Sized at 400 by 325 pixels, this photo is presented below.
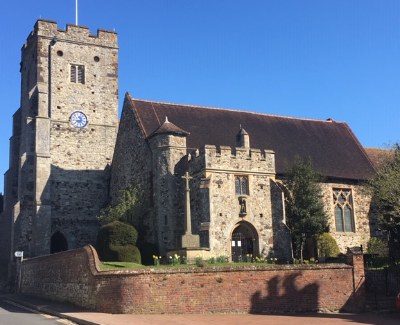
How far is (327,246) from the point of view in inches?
1335

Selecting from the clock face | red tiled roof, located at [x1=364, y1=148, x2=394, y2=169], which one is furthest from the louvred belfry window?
red tiled roof, located at [x1=364, y1=148, x2=394, y2=169]

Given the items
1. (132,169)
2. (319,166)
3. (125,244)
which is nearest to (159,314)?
(125,244)

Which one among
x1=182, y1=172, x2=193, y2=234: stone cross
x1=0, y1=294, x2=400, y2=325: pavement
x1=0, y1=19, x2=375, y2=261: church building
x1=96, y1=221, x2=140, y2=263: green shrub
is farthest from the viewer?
x1=0, y1=19, x2=375, y2=261: church building

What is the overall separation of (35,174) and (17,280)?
26.6ft

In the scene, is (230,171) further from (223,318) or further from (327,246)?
(223,318)

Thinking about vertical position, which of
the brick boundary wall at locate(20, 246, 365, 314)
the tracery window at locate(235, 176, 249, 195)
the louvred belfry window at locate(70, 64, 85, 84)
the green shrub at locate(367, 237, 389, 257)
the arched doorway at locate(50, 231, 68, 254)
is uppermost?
the louvred belfry window at locate(70, 64, 85, 84)

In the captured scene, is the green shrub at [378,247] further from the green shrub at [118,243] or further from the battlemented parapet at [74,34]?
the battlemented parapet at [74,34]

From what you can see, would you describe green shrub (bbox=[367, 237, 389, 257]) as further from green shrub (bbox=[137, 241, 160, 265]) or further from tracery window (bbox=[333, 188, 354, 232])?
green shrub (bbox=[137, 241, 160, 265])

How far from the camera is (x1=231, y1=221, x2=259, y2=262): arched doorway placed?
31328 millimetres

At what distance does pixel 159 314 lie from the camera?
835 inches

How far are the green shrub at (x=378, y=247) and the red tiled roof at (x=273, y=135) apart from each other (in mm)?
4764

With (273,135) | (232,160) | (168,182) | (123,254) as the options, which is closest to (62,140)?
(168,182)

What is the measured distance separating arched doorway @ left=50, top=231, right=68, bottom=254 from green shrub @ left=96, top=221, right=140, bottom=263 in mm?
13561

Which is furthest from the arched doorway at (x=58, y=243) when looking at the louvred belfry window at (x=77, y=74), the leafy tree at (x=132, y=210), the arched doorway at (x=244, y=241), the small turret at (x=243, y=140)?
the small turret at (x=243, y=140)
